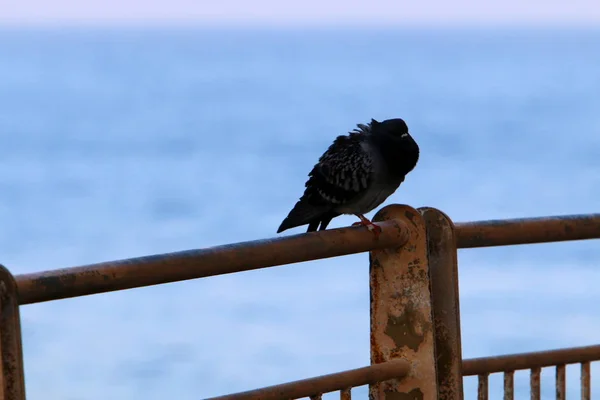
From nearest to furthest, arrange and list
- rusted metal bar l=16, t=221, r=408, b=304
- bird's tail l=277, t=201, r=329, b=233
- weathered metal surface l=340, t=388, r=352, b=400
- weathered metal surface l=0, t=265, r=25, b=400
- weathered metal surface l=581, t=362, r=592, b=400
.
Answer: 1. weathered metal surface l=0, t=265, r=25, b=400
2. rusted metal bar l=16, t=221, r=408, b=304
3. weathered metal surface l=340, t=388, r=352, b=400
4. weathered metal surface l=581, t=362, r=592, b=400
5. bird's tail l=277, t=201, r=329, b=233

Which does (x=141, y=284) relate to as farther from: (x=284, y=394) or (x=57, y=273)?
(x=284, y=394)

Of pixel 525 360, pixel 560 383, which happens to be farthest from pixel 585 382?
pixel 525 360

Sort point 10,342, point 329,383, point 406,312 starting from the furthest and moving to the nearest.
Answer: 1. point 406,312
2. point 329,383
3. point 10,342

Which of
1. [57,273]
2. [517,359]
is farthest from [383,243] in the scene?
[57,273]

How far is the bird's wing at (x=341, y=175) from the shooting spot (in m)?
4.32

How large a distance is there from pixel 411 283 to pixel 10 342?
0.99 metres

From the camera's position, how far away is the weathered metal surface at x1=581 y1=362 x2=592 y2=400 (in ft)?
8.90

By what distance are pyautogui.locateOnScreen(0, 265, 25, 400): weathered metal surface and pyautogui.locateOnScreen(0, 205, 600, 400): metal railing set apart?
1.08 ft

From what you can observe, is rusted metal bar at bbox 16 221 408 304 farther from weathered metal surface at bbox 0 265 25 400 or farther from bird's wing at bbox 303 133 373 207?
bird's wing at bbox 303 133 373 207

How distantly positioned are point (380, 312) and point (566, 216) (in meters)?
0.56

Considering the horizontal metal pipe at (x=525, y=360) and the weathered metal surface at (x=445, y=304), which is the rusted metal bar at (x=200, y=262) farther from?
the horizontal metal pipe at (x=525, y=360)

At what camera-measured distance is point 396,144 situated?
4.34 meters

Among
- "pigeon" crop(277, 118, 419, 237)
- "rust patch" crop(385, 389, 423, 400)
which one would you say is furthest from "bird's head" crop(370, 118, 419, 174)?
"rust patch" crop(385, 389, 423, 400)

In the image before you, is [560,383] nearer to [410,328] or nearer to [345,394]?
[410,328]
